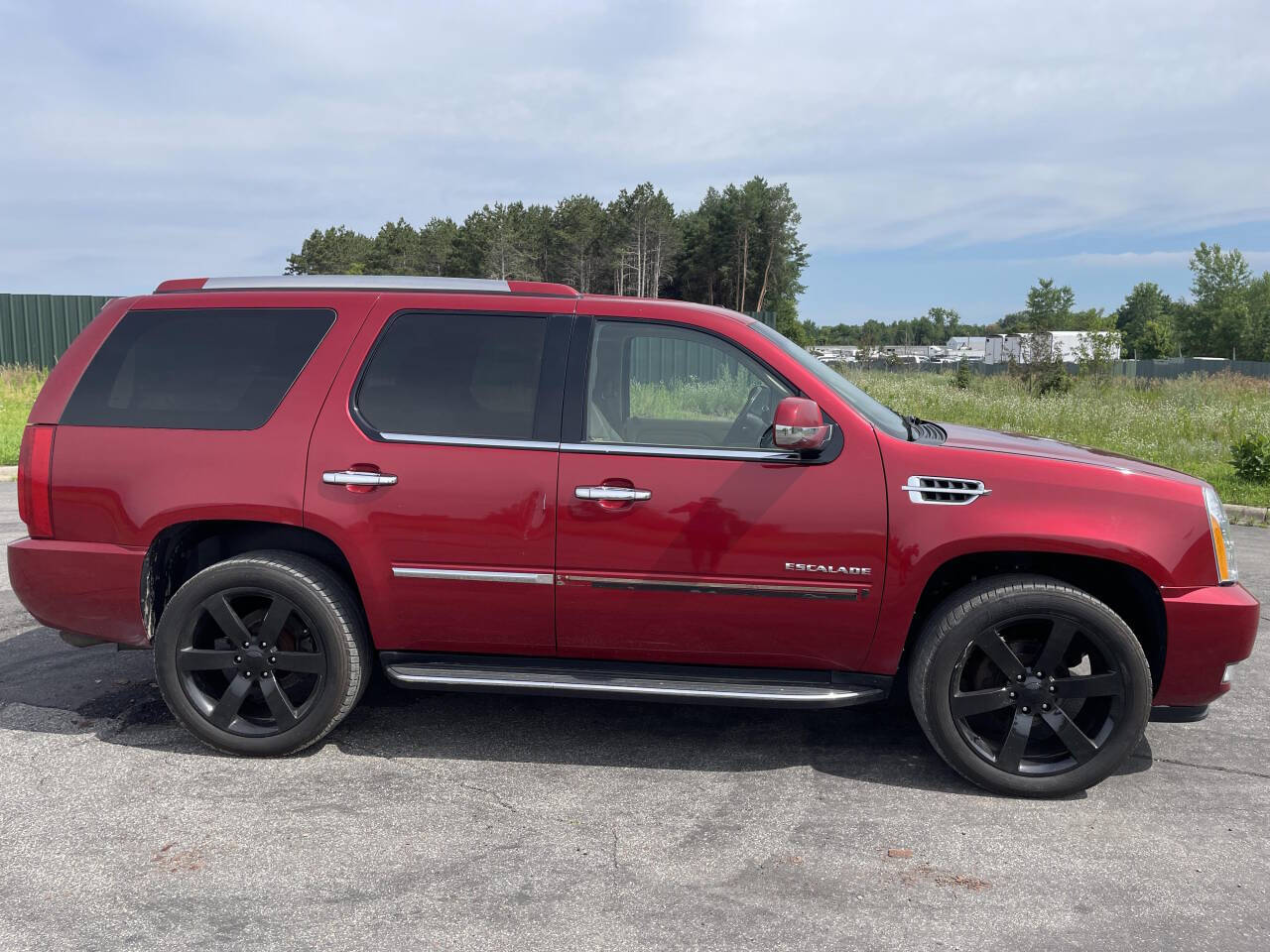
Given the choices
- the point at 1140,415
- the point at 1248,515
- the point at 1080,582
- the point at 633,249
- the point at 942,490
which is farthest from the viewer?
the point at 633,249

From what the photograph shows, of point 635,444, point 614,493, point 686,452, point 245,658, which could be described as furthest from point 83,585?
point 686,452

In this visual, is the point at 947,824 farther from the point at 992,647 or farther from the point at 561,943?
the point at 561,943

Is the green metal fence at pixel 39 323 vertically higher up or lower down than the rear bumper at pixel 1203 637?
higher up

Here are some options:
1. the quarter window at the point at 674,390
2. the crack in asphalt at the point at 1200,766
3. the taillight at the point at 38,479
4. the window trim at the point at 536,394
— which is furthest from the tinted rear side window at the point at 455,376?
the crack in asphalt at the point at 1200,766

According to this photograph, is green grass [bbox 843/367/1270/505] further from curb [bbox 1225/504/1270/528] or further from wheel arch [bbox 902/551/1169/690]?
wheel arch [bbox 902/551/1169/690]

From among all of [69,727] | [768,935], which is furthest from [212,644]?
[768,935]

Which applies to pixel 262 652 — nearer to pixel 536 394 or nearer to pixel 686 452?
pixel 536 394

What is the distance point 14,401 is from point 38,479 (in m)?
16.9

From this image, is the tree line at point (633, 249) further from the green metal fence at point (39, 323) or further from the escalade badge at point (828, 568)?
the escalade badge at point (828, 568)

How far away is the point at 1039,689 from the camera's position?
12.3ft

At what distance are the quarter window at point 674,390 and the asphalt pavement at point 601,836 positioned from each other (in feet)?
4.55

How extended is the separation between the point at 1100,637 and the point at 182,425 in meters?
3.81

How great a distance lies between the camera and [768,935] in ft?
9.20

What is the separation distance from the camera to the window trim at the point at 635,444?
3.74 meters
